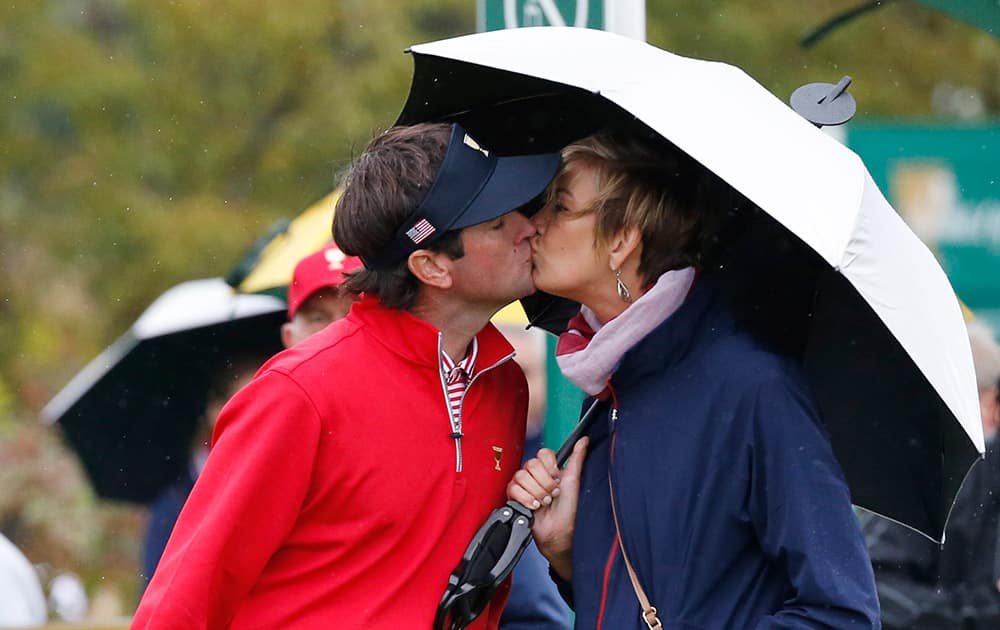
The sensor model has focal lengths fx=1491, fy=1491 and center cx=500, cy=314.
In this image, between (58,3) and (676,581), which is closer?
(676,581)

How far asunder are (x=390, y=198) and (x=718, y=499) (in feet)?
3.25

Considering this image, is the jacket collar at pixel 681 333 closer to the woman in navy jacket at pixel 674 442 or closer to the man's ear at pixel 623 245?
the woman in navy jacket at pixel 674 442

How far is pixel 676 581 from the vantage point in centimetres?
303

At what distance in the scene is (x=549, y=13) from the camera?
401 cm

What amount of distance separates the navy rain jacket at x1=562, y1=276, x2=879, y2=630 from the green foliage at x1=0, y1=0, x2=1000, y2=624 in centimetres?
865

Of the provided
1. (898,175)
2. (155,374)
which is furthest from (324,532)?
(898,175)

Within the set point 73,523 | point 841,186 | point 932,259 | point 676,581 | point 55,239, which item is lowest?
point 73,523

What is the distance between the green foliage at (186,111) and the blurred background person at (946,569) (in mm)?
7093

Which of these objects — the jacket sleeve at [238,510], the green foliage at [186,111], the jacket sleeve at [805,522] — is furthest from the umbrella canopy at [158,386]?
the green foliage at [186,111]

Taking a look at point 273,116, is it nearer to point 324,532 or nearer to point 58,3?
point 58,3

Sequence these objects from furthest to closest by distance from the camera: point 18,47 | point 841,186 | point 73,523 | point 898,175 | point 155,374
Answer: point 73,523 → point 18,47 → point 898,175 → point 155,374 → point 841,186

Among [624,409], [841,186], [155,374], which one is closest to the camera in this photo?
[841,186]

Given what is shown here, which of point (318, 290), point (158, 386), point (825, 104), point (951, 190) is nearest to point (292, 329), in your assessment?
point (318, 290)

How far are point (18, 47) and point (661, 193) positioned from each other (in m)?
9.83
